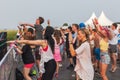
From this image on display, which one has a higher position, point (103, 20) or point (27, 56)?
point (27, 56)

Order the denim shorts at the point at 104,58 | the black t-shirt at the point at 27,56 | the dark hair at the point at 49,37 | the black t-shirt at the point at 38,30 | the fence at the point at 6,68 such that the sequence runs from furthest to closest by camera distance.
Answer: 1. the black t-shirt at the point at 38,30
2. the denim shorts at the point at 104,58
3. the black t-shirt at the point at 27,56
4. the dark hair at the point at 49,37
5. the fence at the point at 6,68

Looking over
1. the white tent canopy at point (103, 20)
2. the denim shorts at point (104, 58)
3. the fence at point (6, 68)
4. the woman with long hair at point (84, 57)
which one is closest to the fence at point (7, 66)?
the fence at point (6, 68)

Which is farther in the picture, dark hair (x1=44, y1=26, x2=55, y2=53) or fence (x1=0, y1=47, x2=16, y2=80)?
dark hair (x1=44, y1=26, x2=55, y2=53)

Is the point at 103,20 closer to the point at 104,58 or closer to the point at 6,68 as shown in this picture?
the point at 104,58

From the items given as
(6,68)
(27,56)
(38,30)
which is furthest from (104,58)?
(6,68)

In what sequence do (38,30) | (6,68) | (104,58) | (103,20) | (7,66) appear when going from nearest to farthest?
(6,68) → (7,66) → (104,58) → (38,30) → (103,20)

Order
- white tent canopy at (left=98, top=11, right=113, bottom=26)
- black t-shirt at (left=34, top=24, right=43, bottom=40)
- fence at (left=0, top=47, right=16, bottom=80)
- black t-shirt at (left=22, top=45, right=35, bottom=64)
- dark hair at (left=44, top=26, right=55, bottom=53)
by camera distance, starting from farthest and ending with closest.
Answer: white tent canopy at (left=98, top=11, right=113, bottom=26)
black t-shirt at (left=34, top=24, right=43, bottom=40)
black t-shirt at (left=22, top=45, right=35, bottom=64)
dark hair at (left=44, top=26, right=55, bottom=53)
fence at (left=0, top=47, right=16, bottom=80)

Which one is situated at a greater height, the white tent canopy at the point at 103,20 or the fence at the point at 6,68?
the fence at the point at 6,68

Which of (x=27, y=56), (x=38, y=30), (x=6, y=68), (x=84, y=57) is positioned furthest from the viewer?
(x=38, y=30)

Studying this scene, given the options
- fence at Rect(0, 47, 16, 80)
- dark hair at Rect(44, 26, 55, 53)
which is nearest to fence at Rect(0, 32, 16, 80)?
fence at Rect(0, 47, 16, 80)

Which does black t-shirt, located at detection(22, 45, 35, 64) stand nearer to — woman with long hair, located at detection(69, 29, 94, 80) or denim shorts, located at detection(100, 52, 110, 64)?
denim shorts, located at detection(100, 52, 110, 64)

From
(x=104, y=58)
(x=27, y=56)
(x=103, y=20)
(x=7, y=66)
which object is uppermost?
(x=7, y=66)

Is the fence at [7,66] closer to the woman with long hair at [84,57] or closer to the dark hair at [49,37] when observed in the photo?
the dark hair at [49,37]

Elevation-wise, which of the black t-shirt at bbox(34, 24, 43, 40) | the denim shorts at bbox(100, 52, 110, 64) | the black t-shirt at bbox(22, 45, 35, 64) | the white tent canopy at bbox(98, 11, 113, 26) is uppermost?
the black t-shirt at bbox(34, 24, 43, 40)
